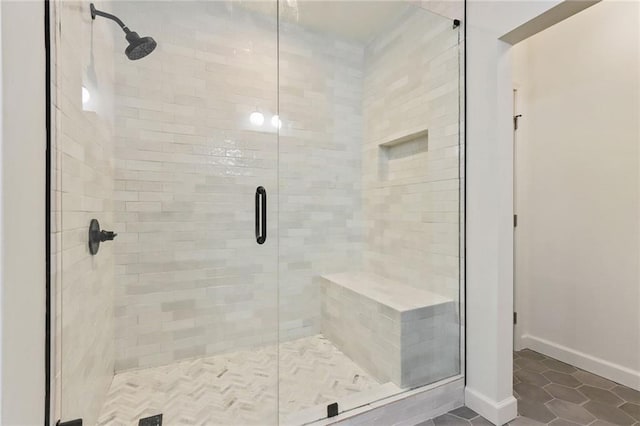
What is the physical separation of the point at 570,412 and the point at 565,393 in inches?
8.4

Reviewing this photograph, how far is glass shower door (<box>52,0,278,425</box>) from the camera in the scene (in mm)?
1575

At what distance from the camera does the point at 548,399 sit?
71.1 inches

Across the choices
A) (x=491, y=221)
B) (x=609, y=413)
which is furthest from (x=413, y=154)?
(x=609, y=413)

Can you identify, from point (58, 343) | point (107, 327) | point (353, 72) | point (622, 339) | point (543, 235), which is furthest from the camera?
point (353, 72)

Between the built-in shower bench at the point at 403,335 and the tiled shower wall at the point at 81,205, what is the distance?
1478 millimetres

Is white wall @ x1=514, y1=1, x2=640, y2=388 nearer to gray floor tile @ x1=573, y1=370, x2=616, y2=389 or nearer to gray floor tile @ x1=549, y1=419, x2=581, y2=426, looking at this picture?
gray floor tile @ x1=573, y1=370, x2=616, y2=389

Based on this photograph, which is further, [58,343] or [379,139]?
[379,139]

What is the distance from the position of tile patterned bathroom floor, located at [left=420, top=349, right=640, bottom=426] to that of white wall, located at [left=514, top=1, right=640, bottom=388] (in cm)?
16

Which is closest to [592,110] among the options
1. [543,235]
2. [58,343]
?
[543,235]

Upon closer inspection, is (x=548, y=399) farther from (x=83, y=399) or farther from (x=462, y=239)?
(x=83, y=399)

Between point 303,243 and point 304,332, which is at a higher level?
point 303,243

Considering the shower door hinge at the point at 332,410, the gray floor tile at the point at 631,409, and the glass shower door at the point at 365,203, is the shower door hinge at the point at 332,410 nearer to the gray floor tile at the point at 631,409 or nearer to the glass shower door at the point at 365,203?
the glass shower door at the point at 365,203

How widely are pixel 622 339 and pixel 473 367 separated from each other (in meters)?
1.10

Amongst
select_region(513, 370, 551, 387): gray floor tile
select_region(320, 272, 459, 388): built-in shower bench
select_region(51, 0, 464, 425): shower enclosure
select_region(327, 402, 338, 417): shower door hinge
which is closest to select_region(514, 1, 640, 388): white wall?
select_region(513, 370, 551, 387): gray floor tile
